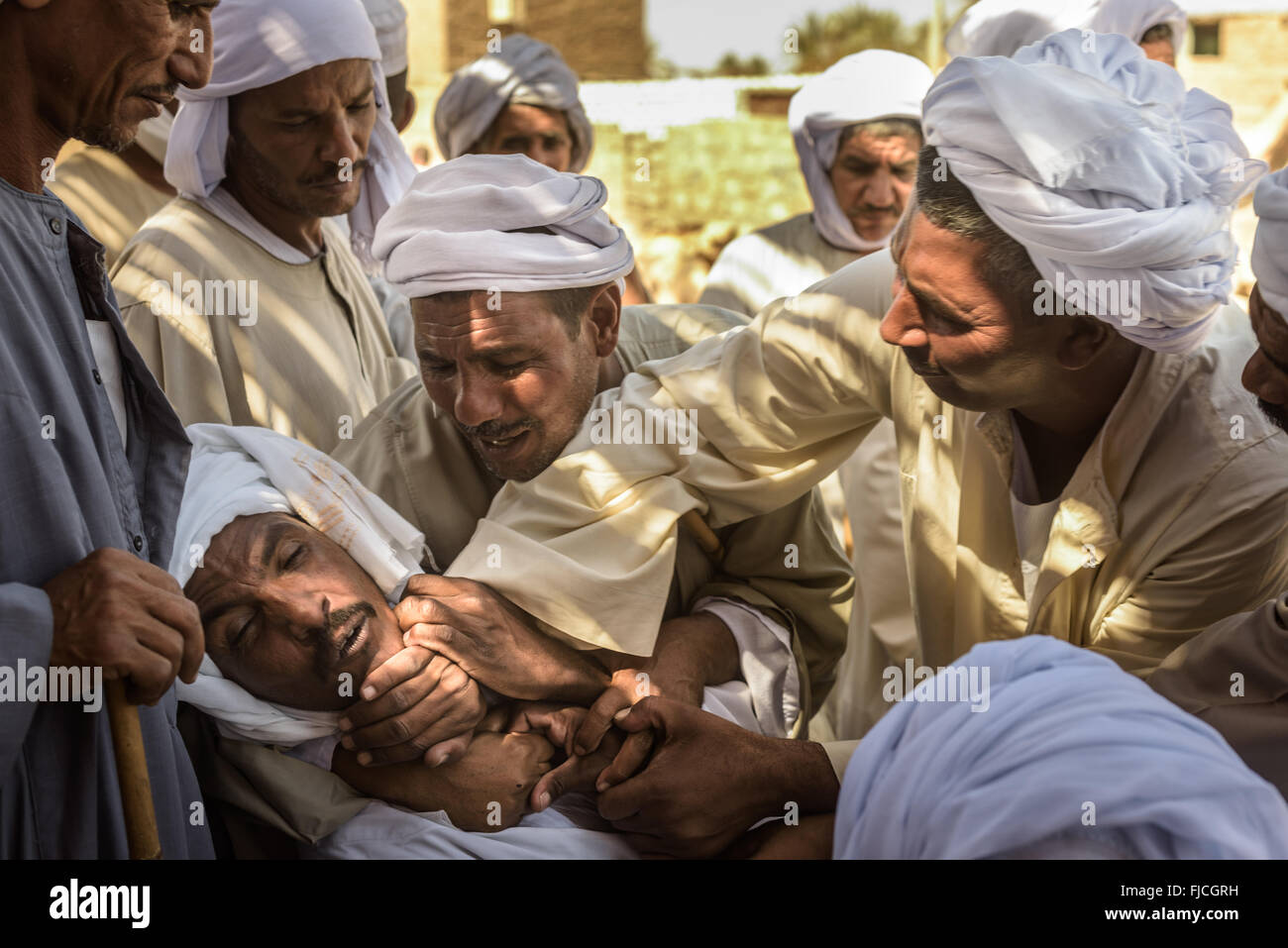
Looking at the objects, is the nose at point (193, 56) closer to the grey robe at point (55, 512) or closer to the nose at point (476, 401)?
the grey robe at point (55, 512)

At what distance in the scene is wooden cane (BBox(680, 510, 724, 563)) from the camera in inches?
128

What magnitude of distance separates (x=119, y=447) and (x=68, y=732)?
51cm

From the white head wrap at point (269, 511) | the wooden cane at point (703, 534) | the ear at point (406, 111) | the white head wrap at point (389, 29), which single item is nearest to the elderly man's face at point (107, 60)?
the white head wrap at point (269, 511)

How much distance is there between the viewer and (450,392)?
3248 millimetres

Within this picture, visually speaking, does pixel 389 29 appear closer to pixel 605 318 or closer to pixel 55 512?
pixel 605 318

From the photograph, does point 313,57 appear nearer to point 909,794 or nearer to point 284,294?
point 284,294

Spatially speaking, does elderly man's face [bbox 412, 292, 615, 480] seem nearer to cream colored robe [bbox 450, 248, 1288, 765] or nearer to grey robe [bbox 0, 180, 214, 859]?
cream colored robe [bbox 450, 248, 1288, 765]

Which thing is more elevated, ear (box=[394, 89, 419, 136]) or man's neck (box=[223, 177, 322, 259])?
ear (box=[394, 89, 419, 136])

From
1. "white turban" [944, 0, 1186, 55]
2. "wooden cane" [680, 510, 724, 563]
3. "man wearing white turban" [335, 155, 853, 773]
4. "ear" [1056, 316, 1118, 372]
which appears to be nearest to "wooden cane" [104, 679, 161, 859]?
"man wearing white turban" [335, 155, 853, 773]

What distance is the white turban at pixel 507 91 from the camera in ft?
19.8

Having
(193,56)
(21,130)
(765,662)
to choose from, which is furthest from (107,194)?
(765,662)

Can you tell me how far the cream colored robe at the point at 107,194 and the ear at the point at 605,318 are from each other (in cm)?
236

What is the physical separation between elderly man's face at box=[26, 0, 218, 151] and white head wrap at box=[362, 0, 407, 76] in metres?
2.66

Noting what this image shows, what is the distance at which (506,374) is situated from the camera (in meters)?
3.22
